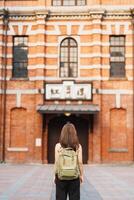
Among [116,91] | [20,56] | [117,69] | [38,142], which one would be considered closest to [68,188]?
[38,142]

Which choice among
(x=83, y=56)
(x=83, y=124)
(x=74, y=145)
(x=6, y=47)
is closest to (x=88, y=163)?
(x=83, y=124)

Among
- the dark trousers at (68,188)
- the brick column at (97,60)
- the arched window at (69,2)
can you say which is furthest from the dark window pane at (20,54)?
the dark trousers at (68,188)

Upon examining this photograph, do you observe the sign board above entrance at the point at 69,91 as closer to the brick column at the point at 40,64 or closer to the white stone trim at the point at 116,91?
the brick column at the point at 40,64

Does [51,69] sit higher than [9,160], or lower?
higher

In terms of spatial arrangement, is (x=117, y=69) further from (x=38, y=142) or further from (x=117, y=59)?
(x=38, y=142)

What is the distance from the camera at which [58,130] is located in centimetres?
2881

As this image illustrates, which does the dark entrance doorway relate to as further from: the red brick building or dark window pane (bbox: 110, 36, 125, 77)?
dark window pane (bbox: 110, 36, 125, 77)

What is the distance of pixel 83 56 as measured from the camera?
2906 centimetres

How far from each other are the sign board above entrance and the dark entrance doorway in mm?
1305

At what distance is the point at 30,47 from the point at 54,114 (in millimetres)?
4628

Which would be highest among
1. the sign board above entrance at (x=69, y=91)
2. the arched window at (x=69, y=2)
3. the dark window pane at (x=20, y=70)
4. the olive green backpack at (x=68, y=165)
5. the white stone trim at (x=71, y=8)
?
the arched window at (x=69, y=2)

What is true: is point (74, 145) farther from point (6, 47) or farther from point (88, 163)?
point (6, 47)

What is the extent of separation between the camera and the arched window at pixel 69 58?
29125mm

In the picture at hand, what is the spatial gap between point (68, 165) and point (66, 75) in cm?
2153
